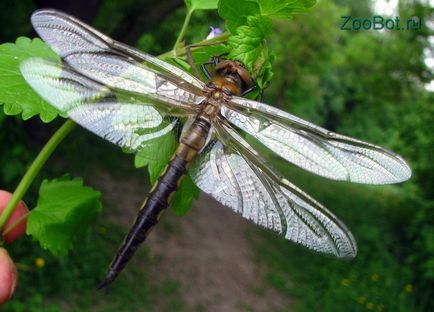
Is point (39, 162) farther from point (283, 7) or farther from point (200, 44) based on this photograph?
point (283, 7)

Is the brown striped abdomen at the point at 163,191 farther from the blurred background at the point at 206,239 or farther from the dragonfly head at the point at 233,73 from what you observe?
the blurred background at the point at 206,239

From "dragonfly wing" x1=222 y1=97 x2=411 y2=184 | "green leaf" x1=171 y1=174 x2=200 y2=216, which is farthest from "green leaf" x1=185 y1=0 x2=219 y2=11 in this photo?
"green leaf" x1=171 y1=174 x2=200 y2=216

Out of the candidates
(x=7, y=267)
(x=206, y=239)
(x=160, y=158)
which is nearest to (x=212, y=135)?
(x=160, y=158)

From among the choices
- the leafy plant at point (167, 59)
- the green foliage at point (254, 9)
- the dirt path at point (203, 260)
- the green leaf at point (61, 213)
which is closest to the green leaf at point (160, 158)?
the leafy plant at point (167, 59)

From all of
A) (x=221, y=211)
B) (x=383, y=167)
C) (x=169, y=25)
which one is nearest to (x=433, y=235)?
(x=221, y=211)

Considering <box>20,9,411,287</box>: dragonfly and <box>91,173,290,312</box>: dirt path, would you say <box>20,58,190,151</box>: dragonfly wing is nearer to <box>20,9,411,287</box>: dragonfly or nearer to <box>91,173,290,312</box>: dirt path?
<box>20,9,411,287</box>: dragonfly
